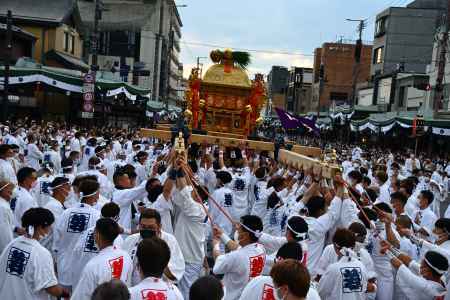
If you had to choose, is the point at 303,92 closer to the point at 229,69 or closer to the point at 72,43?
the point at 72,43

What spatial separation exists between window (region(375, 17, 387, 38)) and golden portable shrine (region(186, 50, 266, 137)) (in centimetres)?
3381

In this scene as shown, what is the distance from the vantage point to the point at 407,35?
144 ft

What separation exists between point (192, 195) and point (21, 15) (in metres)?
32.7

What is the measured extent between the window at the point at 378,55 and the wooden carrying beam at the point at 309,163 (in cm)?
4131

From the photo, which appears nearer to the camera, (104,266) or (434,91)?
(104,266)

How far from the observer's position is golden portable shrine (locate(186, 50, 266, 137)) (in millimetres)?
15367

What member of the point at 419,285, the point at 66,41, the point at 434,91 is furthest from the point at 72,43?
the point at 419,285

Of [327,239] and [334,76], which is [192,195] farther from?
[334,76]

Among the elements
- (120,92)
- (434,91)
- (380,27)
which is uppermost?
(380,27)

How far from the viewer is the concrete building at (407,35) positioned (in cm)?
4347

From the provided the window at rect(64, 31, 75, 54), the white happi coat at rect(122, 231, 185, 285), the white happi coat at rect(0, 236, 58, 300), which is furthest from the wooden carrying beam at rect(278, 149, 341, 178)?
the window at rect(64, 31, 75, 54)

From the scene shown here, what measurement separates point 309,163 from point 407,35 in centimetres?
4222

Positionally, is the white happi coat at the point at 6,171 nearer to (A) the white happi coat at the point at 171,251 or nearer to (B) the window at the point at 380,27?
(A) the white happi coat at the point at 171,251

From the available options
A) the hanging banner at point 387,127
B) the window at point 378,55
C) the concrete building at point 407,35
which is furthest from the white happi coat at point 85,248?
the window at point 378,55
